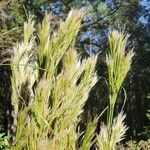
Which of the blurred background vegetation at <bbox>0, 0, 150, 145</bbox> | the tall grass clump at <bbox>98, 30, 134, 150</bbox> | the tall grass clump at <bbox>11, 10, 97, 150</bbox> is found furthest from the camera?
the blurred background vegetation at <bbox>0, 0, 150, 145</bbox>

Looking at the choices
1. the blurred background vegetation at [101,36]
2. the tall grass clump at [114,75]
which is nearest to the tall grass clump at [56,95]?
the tall grass clump at [114,75]

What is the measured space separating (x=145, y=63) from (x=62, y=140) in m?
25.0

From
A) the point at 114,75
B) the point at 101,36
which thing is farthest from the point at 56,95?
the point at 101,36

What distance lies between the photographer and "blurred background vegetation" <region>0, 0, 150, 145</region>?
470 inches

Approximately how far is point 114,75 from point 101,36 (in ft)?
80.3

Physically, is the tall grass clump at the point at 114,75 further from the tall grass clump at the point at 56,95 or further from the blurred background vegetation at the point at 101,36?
the blurred background vegetation at the point at 101,36

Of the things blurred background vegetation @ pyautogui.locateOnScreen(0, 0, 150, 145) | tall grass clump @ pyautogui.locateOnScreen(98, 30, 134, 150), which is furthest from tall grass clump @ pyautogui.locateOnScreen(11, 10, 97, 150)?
blurred background vegetation @ pyautogui.locateOnScreen(0, 0, 150, 145)

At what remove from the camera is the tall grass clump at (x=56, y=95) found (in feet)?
5.78

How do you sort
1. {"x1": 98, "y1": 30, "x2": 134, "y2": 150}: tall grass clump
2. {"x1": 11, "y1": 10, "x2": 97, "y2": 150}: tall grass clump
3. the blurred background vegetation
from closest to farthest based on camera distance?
{"x1": 11, "y1": 10, "x2": 97, "y2": 150}: tall grass clump → {"x1": 98, "y1": 30, "x2": 134, "y2": 150}: tall grass clump → the blurred background vegetation

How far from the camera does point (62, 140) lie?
1784 millimetres

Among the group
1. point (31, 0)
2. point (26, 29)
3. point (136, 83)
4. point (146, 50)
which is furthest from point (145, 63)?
point (26, 29)

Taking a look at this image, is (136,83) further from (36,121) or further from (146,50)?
(36,121)

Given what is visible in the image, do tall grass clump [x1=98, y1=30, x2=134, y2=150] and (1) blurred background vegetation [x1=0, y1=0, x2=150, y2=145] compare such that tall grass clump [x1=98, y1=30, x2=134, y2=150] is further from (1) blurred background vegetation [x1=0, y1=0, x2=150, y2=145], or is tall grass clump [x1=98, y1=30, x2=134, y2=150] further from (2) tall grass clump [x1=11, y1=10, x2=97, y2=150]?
(1) blurred background vegetation [x1=0, y1=0, x2=150, y2=145]

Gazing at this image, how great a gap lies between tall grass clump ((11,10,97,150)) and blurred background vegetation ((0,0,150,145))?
3.87 metres
